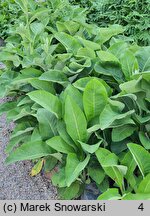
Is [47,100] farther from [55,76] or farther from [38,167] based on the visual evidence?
[38,167]

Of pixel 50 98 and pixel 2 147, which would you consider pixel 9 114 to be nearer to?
pixel 50 98

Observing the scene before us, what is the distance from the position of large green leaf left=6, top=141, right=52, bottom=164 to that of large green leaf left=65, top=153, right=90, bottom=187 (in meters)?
0.16

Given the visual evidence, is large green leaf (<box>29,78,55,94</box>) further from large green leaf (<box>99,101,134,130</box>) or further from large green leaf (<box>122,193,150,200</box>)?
large green leaf (<box>122,193,150,200</box>)

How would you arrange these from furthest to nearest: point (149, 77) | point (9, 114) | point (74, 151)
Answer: point (9, 114)
point (74, 151)
point (149, 77)

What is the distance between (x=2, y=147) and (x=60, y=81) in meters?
1.28

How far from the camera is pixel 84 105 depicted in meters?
1.57

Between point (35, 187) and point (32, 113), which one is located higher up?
point (32, 113)

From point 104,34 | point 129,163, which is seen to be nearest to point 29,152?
point 129,163

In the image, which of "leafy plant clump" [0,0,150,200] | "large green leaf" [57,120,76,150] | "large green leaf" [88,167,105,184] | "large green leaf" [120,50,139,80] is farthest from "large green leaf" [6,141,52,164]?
"large green leaf" [120,50,139,80]

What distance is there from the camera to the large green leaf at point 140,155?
1.38 metres

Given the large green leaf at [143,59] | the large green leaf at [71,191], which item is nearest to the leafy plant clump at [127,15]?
the large green leaf at [143,59]

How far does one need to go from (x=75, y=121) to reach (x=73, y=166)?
223 mm

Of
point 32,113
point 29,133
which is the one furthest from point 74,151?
point 29,133

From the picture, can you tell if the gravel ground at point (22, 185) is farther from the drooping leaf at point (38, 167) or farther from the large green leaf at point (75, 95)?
the large green leaf at point (75, 95)
